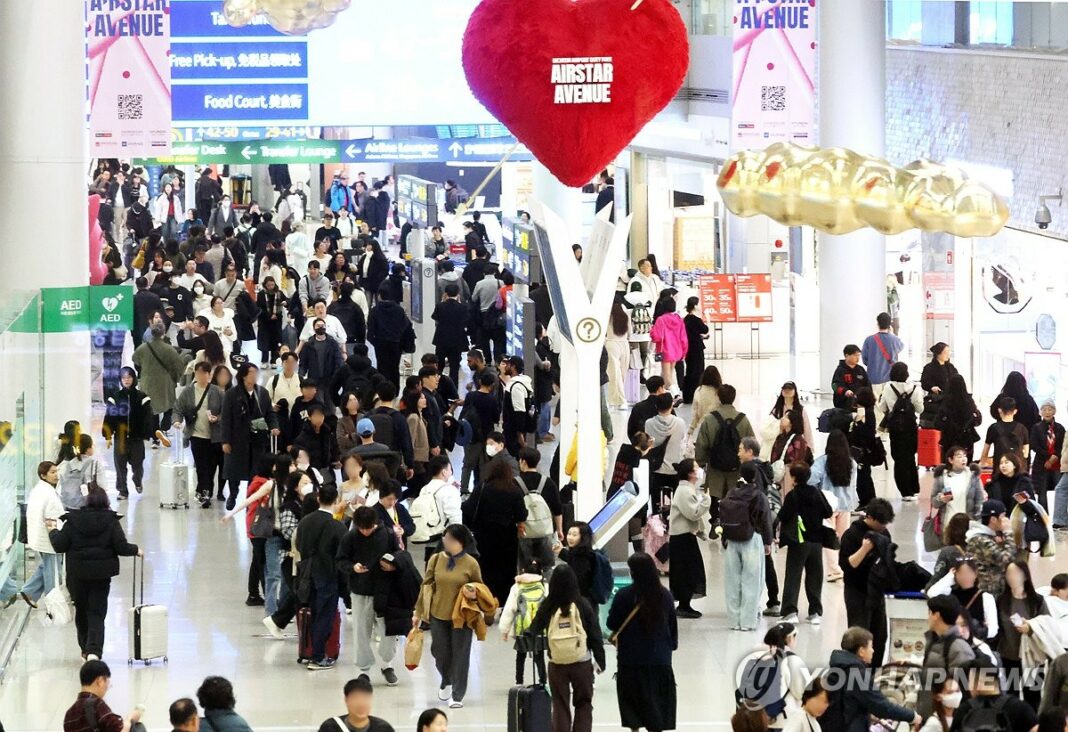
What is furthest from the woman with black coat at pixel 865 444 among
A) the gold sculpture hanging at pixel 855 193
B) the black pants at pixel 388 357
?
the gold sculpture hanging at pixel 855 193

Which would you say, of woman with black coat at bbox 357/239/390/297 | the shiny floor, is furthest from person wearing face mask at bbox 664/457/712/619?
woman with black coat at bbox 357/239/390/297

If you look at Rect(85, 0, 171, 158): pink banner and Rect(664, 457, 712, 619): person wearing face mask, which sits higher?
Rect(85, 0, 171, 158): pink banner

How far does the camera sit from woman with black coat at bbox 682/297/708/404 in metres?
23.8

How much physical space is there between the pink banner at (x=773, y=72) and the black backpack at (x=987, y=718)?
1226cm

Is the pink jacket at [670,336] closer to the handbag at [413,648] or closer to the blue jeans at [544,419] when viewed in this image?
the blue jeans at [544,419]

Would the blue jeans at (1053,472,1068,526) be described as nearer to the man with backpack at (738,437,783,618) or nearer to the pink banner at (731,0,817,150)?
the man with backpack at (738,437,783,618)

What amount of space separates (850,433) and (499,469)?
458 cm

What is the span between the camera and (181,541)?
1747 cm

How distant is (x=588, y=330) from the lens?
14.5 metres

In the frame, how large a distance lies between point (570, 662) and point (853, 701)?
81.3 inches

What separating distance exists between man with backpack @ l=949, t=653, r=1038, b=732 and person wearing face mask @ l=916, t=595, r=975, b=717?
215 mm

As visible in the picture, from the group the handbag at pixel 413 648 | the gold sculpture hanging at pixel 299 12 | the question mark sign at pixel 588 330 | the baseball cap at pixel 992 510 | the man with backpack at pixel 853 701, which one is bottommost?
the handbag at pixel 413 648

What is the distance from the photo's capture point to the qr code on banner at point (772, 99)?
→ 70.4 ft

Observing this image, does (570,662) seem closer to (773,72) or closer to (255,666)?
(255,666)
